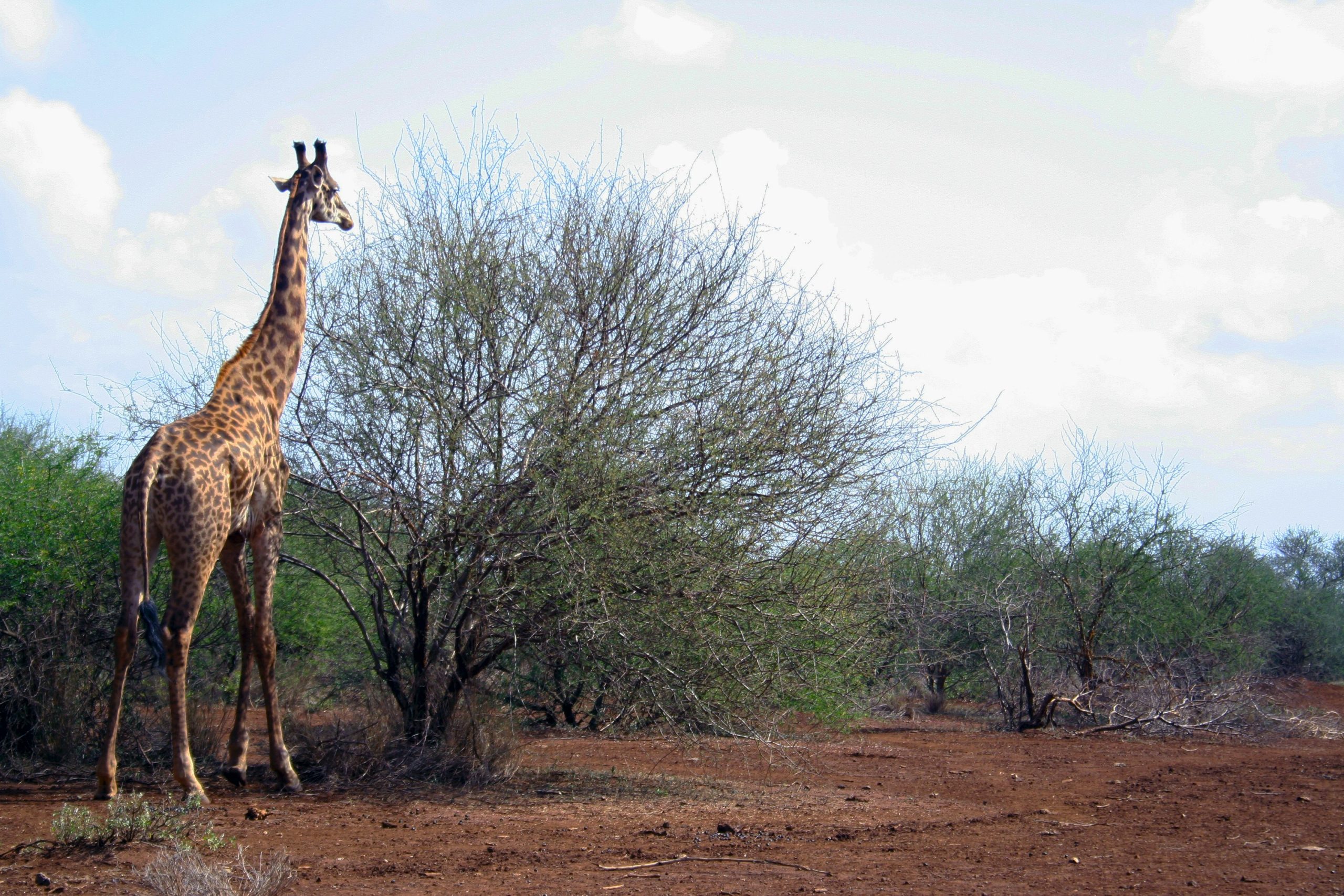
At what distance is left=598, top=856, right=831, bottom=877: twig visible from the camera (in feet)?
18.2

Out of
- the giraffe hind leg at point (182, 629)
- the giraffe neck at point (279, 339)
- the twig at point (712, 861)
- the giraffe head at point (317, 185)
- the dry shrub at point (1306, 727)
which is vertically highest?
the giraffe head at point (317, 185)

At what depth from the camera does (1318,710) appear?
1783 centimetres

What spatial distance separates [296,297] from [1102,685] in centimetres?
1206

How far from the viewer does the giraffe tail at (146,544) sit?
6156 mm

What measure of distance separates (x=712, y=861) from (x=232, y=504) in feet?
11.9

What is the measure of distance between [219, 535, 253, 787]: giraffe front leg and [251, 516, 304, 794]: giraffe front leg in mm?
62

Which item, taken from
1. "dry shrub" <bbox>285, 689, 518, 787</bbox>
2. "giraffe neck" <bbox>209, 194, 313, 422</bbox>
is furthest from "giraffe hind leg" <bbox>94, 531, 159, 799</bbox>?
"dry shrub" <bbox>285, 689, 518, 787</bbox>

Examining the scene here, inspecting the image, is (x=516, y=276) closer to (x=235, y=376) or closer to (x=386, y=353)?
(x=386, y=353)

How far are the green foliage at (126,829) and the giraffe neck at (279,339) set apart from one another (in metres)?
2.64

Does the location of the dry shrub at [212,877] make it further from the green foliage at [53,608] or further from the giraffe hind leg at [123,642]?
the green foliage at [53,608]

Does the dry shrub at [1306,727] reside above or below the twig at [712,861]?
below

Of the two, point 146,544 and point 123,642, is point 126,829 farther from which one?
point 146,544

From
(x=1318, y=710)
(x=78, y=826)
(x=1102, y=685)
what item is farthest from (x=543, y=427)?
(x=1318, y=710)

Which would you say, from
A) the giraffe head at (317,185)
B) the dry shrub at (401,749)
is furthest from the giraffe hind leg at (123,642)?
the giraffe head at (317,185)
